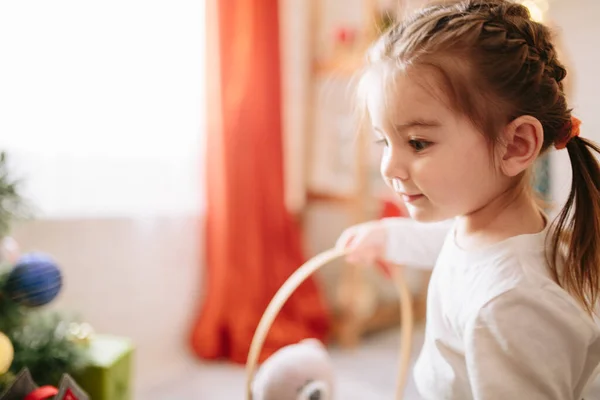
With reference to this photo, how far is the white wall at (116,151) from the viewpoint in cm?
134

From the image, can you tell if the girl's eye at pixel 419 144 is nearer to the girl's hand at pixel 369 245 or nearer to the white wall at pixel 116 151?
the girl's hand at pixel 369 245

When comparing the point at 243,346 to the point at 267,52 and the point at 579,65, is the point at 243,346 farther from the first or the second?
the point at 579,65

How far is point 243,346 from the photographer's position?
1.64 meters

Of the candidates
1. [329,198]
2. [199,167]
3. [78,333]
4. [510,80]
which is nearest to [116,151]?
[199,167]

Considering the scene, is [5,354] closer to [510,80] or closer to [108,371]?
[108,371]

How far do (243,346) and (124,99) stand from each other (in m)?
0.83

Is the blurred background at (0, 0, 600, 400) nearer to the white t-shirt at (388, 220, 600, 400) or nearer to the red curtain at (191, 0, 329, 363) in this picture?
the red curtain at (191, 0, 329, 363)

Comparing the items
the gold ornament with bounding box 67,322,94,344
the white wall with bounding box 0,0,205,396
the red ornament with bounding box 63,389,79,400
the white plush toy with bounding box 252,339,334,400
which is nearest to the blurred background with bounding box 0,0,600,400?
the white wall with bounding box 0,0,205,396

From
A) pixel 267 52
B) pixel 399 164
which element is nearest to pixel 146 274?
pixel 267 52

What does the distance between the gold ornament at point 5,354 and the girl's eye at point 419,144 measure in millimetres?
729

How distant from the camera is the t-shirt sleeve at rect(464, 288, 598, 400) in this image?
1.91 feet

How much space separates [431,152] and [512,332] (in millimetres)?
232

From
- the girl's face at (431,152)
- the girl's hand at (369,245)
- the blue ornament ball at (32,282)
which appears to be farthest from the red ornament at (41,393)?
the girl's face at (431,152)

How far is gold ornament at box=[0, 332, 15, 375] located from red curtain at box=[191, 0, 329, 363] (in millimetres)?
819
